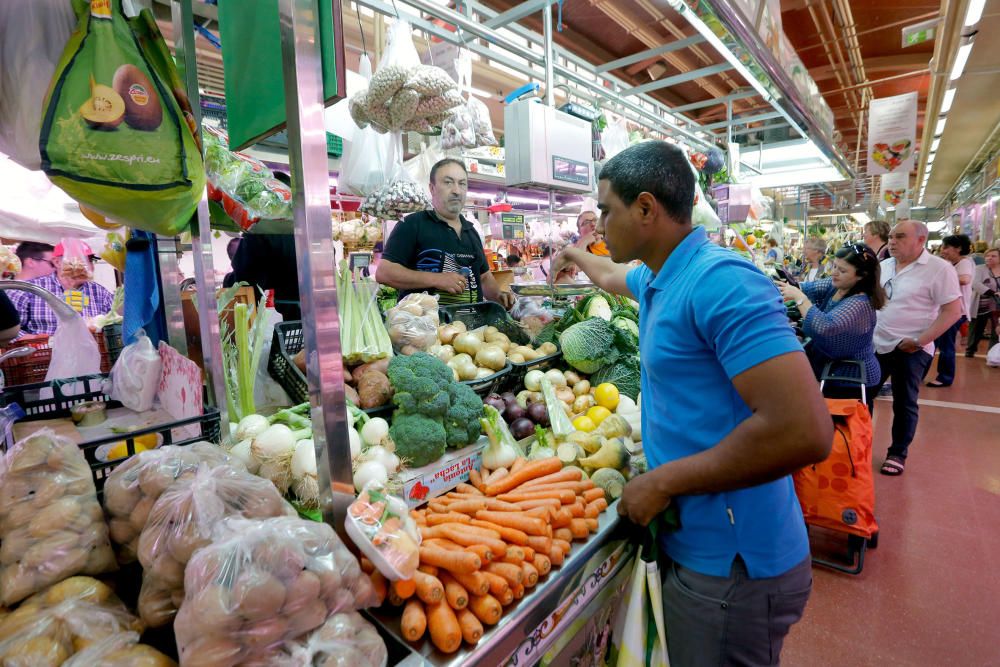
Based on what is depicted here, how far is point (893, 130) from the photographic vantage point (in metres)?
7.82

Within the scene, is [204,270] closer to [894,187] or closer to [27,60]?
[27,60]

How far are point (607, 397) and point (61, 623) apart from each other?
213 centimetres

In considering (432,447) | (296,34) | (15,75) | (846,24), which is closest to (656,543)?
(432,447)

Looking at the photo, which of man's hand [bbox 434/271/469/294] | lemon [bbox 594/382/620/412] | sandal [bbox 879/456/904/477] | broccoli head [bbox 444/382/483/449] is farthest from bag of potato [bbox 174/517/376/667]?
sandal [bbox 879/456/904/477]

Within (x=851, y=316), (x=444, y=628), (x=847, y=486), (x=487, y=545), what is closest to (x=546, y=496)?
(x=487, y=545)

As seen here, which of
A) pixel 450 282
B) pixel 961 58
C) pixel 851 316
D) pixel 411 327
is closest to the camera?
pixel 411 327

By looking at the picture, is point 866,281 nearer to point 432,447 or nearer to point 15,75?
point 432,447

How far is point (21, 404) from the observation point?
1.66m

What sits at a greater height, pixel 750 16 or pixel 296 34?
pixel 750 16

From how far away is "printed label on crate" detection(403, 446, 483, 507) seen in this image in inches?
60.9

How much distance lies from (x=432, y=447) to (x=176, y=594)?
0.81 meters

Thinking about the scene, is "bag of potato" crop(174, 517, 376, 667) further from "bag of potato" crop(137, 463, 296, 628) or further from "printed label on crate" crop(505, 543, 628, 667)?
"printed label on crate" crop(505, 543, 628, 667)

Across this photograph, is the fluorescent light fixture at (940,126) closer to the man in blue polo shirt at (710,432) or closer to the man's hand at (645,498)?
the man in blue polo shirt at (710,432)

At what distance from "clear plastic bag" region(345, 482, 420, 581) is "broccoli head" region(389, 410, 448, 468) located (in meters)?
0.46
